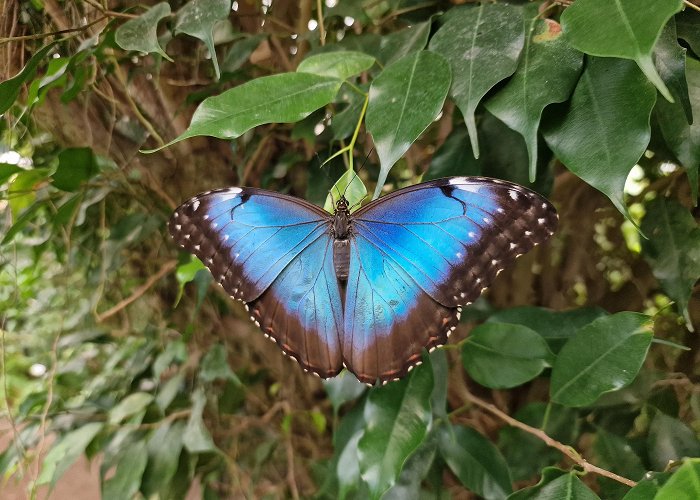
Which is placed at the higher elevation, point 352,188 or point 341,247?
point 352,188

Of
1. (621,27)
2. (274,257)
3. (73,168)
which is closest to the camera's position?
(621,27)

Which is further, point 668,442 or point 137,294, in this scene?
point 137,294

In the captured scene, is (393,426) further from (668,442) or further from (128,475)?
(128,475)

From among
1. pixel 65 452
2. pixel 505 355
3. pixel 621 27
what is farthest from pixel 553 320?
pixel 65 452

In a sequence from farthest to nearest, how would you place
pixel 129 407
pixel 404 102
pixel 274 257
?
pixel 129 407 < pixel 274 257 < pixel 404 102

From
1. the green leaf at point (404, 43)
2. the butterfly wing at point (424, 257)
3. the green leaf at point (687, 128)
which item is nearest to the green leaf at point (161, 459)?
the butterfly wing at point (424, 257)

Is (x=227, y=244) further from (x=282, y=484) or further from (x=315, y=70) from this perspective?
(x=282, y=484)

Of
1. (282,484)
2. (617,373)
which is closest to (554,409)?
(617,373)

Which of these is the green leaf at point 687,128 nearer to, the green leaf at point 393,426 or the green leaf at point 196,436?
the green leaf at point 393,426
